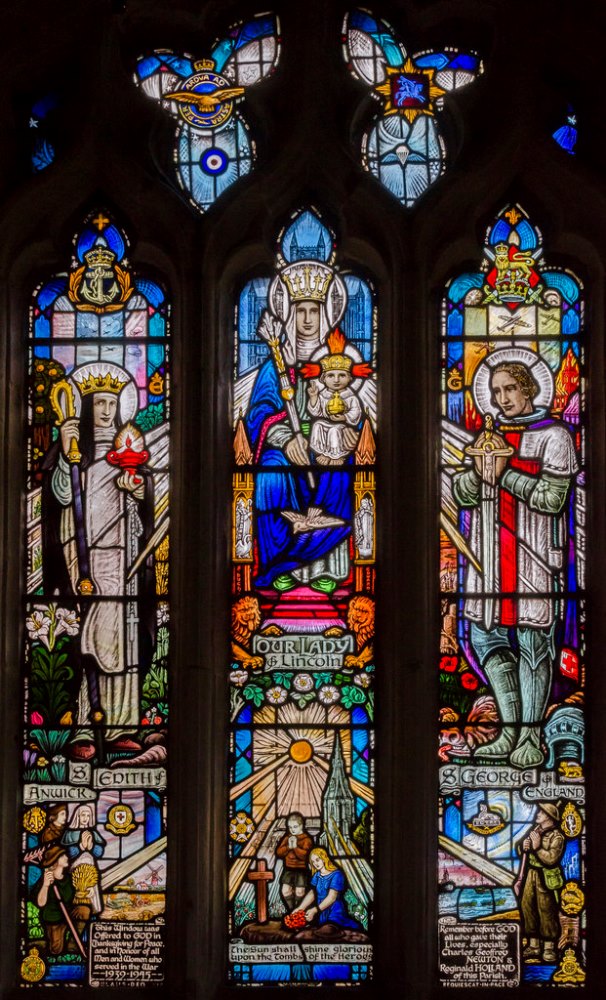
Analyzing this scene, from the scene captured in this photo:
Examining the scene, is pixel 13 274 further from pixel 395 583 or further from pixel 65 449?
pixel 395 583

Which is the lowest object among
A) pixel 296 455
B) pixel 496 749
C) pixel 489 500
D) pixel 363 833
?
pixel 363 833

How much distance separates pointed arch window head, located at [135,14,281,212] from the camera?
30.5ft

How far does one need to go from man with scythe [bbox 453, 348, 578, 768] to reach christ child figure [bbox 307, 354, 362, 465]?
509 mm

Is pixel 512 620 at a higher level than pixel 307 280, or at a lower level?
lower

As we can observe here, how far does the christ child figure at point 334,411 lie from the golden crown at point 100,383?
0.83 m

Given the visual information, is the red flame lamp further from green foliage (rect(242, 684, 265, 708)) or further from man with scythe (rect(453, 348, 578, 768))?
man with scythe (rect(453, 348, 578, 768))

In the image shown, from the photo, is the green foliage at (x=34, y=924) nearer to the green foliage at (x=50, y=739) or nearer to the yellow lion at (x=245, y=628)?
the green foliage at (x=50, y=739)

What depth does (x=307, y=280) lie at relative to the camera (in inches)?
360

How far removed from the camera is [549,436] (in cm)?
892

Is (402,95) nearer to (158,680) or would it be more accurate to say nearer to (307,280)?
(307,280)

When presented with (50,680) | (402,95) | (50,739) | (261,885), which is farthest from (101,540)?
(402,95)

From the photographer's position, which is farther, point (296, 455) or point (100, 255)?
point (100, 255)

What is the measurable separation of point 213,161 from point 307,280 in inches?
28.1

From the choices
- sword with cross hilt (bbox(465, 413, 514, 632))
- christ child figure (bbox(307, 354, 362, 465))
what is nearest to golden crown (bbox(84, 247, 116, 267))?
christ child figure (bbox(307, 354, 362, 465))
